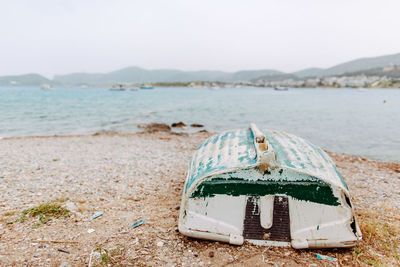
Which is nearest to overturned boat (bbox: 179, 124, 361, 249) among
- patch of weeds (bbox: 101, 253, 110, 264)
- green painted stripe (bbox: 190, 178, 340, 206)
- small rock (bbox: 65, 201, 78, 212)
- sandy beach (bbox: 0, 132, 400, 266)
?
green painted stripe (bbox: 190, 178, 340, 206)

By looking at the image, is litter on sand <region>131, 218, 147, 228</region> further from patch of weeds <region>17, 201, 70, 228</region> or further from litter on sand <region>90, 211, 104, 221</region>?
patch of weeds <region>17, 201, 70, 228</region>

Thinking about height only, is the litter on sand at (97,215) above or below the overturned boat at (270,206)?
below

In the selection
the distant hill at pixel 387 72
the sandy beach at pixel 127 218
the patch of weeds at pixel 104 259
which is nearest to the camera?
the patch of weeds at pixel 104 259

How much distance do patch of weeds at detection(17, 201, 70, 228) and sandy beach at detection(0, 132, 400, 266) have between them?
118 millimetres

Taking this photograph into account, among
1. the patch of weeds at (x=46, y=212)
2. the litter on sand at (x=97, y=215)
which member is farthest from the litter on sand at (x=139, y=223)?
the patch of weeds at (x=46, y=212)

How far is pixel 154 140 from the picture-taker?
Result: 1612 cm

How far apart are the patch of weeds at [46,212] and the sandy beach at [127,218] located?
4.6 inches

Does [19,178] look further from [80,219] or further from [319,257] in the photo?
[319,257]

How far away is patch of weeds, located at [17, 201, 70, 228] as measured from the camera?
17.5 feet

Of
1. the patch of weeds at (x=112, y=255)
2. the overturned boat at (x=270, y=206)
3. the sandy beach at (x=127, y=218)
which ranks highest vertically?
the overturned boat at (x=270, y=206)

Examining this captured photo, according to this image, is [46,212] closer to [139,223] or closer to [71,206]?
[71,206]

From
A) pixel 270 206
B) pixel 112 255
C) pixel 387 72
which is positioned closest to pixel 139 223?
pixel 112 255

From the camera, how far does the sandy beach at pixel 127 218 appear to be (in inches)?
164

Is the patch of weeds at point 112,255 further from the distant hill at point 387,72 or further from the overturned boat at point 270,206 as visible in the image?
the distant hill at point 387,72
